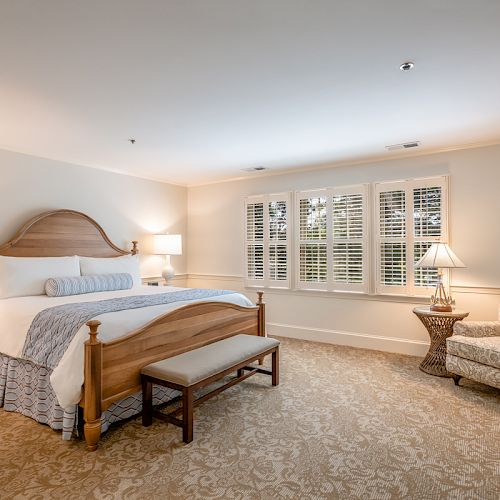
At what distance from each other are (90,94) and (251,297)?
11.9ft

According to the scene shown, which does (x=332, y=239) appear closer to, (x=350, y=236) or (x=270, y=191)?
(x=350, y=236)

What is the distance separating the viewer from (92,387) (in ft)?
7.47

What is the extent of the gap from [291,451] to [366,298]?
2.67 metres

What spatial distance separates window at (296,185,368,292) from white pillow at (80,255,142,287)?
2214 mm

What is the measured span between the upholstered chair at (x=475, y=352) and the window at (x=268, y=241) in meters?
2.31

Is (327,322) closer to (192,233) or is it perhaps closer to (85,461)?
(192,233)

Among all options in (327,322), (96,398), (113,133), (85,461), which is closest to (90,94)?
(113,133)

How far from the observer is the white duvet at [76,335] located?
2.30 metres

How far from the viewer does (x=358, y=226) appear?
4.57 meters

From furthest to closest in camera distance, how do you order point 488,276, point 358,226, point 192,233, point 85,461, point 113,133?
point 192,233 → point 358,226 → point 488,276 → point 113,133 → point 85,461

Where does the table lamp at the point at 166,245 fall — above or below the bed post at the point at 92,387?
above

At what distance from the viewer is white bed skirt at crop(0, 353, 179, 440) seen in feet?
8.18

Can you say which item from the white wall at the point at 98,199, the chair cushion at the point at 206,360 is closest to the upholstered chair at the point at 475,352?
the chair cushion at the point at 206,360

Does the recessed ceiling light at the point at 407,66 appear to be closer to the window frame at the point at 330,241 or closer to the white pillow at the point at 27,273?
the window frame at the point at 330,241
